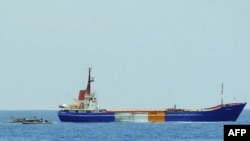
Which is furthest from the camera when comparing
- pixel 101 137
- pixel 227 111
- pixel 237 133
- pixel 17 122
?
pixel 17 122

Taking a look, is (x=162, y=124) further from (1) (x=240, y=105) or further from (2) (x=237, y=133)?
(2) (x=237, y=133)

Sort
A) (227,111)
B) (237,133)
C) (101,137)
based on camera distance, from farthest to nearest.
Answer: (227,111) < (101,137) < (237,133)

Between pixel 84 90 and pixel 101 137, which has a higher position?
pixel 84 90

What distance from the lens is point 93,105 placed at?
15812 centimetres

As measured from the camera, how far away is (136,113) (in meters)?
164

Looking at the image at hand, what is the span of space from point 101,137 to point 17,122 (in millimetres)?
75468

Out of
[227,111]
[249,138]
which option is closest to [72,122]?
[227,111]

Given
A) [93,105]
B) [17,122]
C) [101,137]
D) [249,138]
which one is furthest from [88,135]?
[249,138]

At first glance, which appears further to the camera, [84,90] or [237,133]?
[84,90]

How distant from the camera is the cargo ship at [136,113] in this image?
156 meters

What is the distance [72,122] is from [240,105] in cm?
3755

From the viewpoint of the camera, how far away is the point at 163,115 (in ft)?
526

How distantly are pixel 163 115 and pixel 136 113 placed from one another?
22.5 feet

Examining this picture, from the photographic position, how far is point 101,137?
11194cm
